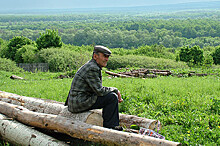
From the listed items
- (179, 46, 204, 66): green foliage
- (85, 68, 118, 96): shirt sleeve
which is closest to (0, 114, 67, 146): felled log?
(85, 68, 118, 96): shirt sleeve

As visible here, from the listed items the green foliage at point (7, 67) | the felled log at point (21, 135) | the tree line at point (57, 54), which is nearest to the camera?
the felled log at point (21, 135)

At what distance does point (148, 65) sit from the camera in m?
26.7

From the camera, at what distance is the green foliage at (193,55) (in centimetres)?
2997

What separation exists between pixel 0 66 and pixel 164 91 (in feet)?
59.6

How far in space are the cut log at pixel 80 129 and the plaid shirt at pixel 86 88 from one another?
0.41 metres

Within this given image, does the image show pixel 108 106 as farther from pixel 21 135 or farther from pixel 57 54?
pixel 57 54

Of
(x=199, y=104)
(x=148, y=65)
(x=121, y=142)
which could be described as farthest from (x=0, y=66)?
(x=121, y=142)

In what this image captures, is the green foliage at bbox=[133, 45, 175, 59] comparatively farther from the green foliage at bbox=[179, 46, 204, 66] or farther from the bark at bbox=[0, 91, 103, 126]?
the bark at bbox=[0, 91, 103, 126]

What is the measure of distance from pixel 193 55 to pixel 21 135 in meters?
27.6

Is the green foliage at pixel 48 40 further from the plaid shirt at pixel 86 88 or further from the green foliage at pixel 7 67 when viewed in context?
the plaid shirt at pixel 86 88

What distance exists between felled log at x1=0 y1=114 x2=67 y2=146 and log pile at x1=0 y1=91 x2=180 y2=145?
65mm

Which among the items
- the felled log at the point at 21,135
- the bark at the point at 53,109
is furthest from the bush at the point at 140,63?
the felled log at the point at 21,135

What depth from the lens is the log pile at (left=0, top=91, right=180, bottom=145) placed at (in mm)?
4473

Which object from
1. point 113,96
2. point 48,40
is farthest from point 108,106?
point 48,40
